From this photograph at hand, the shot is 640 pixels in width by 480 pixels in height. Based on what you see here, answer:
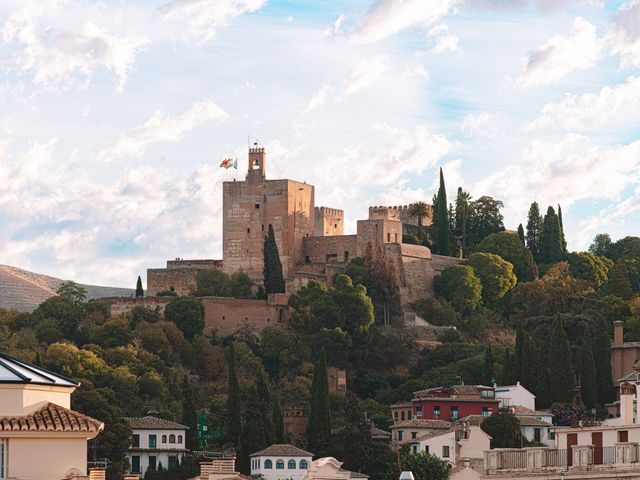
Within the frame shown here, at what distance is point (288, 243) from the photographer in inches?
4850

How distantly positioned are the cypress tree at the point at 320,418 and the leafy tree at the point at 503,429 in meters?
8.95

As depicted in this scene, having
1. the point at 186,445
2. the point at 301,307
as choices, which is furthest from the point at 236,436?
the point at 301,307

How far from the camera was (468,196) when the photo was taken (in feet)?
453

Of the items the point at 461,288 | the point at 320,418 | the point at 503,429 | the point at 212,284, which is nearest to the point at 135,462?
the point at 320,418

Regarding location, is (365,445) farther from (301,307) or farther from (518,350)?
(301,307)

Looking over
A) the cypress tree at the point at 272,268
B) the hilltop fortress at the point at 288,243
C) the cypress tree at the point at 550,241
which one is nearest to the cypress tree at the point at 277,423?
the cypress tree at the point at 272,268

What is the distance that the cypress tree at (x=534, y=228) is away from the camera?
137 meters

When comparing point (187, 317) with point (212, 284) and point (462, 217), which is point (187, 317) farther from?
point (462, 217)

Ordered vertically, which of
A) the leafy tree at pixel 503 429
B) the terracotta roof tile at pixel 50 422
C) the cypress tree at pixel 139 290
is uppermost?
the cypress tree at pixel 139 290

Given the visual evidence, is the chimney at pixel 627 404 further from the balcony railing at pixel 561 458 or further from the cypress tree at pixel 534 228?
the cypress tree at pixel 534 228

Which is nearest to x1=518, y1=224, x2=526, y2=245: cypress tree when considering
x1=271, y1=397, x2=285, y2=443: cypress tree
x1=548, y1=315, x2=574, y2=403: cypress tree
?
x1=548, y1=315, x2=574, y2=403: cypress tree

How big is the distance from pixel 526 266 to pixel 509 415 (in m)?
45.2

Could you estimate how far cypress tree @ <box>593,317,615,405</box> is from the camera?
100 meters

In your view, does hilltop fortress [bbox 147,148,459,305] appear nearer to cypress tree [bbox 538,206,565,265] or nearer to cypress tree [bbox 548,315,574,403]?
cypress tree [bbox 538,206,565,265]
